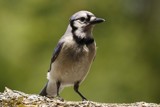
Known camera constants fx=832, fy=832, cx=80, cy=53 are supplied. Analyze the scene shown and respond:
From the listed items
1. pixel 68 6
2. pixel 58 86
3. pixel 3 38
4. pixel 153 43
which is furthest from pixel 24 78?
pixel 58 86

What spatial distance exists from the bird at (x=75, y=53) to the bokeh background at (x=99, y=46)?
4362 millimetres

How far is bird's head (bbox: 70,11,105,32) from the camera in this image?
25.4 ft

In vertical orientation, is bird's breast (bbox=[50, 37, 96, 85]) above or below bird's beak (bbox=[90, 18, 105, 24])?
below

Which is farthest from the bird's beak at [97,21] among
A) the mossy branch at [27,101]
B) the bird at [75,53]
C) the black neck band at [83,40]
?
the mossy branch at [27,101]

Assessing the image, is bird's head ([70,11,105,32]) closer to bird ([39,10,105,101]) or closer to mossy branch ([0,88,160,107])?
bird ([39,10,105,101])

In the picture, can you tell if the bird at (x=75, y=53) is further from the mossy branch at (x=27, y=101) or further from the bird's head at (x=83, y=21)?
the mossy branch at (x=27, y=101)

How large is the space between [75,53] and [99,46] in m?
6.40

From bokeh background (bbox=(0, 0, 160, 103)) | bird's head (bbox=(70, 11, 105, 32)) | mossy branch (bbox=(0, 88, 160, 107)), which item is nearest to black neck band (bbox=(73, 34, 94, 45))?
bird's head (bbox=(70, 11, 105, 32))

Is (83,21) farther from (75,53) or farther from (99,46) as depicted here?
(99,46)

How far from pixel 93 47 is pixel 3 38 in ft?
20.9

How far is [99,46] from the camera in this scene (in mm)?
14016

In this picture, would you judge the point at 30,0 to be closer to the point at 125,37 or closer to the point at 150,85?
the point at 125,37

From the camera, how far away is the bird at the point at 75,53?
7648 millimetres

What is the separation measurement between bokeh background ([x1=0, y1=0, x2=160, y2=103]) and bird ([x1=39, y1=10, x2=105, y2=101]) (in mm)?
4362
